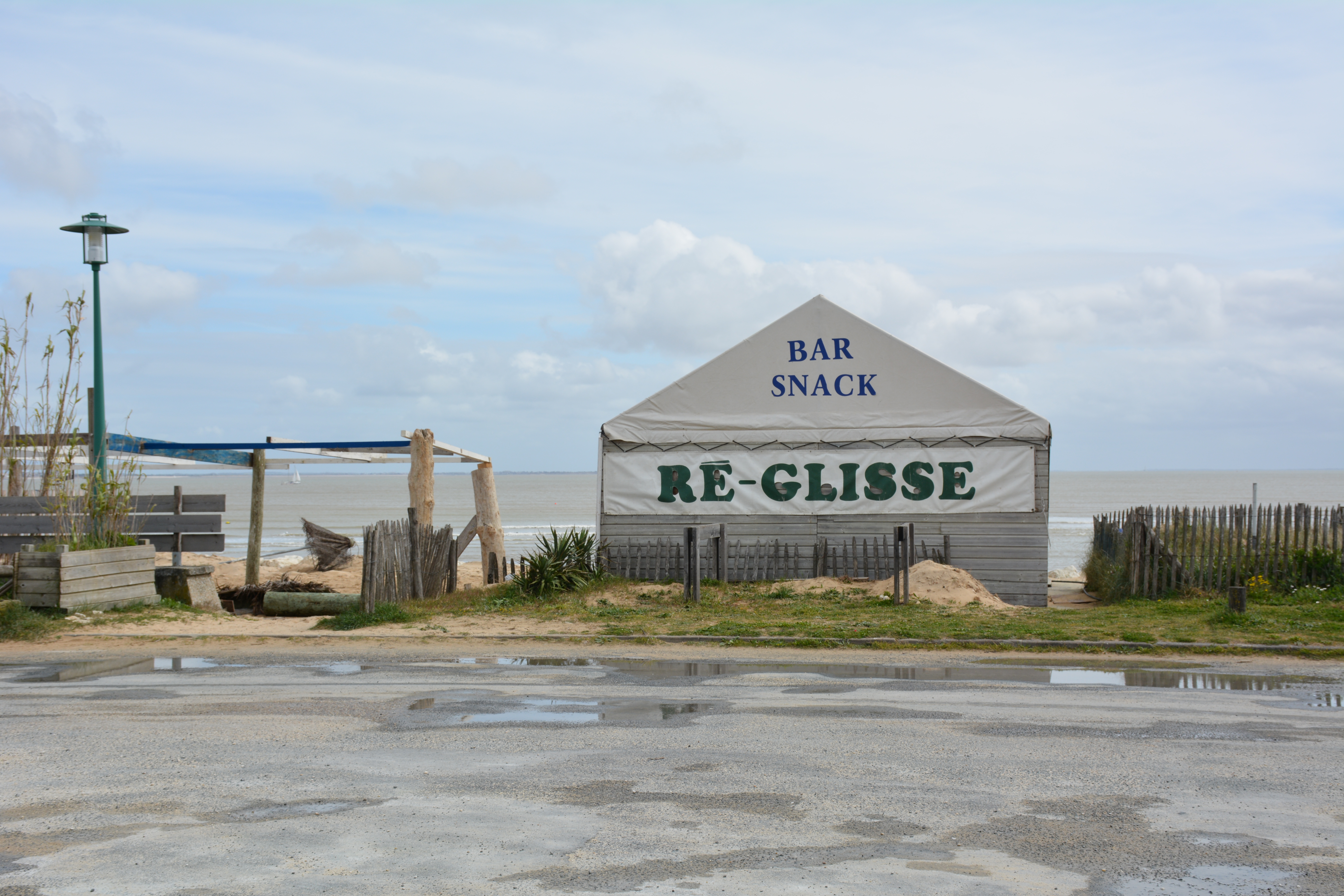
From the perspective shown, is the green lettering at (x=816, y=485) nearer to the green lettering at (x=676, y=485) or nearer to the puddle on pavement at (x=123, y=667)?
the green lettering at (x=676, y=485)

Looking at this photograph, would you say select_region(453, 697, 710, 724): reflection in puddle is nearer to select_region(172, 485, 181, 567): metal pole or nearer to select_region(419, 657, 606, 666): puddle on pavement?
select_region(419, 657, 606, 666): puddle on pavement

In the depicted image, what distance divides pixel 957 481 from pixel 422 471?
9.24m

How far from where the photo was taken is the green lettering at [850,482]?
18.0 metres

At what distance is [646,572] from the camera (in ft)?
59.8

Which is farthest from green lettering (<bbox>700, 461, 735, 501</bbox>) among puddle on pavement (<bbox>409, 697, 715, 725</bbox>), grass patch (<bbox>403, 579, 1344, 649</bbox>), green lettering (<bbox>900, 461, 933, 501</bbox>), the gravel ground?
puddle on pavement (<bbox>409, 697, 715, 725</bbox>)

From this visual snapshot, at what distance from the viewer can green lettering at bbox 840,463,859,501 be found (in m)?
18.0

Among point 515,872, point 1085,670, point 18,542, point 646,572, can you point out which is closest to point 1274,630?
point 1085,670

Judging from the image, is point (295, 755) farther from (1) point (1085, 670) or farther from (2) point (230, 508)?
(2) point (230, 508)

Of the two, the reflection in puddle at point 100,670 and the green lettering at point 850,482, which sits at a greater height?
the green lettering at point 850,482

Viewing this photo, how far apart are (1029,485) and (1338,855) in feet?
42.0

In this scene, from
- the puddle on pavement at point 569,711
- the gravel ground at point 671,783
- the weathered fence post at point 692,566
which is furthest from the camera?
the weathered fence post at point 692,566

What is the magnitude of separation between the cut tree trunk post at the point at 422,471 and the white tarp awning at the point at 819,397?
3.18 m

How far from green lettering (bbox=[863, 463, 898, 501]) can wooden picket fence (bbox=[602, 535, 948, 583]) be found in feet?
2.26

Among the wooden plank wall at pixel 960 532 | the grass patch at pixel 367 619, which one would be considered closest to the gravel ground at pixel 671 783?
the grass patch at pixel 367 619
